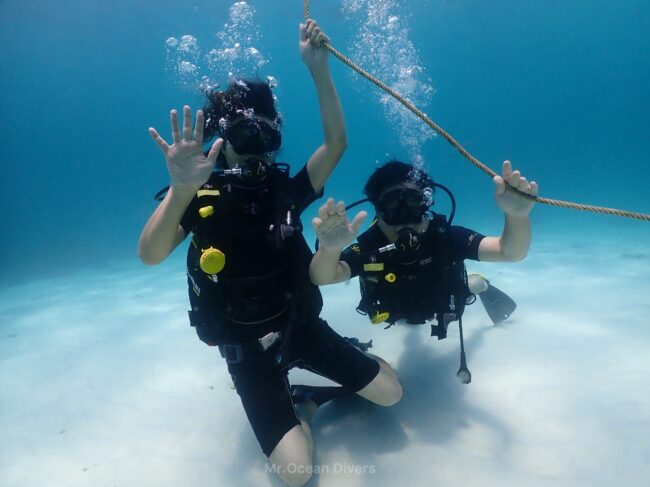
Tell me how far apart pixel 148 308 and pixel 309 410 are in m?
5.88

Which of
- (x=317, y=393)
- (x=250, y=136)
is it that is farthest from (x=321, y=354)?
(x=250, y=136)

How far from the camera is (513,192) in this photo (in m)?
2.50

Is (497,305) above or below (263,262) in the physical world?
above

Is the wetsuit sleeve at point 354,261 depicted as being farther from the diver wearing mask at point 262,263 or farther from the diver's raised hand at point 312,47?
the diver's raised hand at point 312,47

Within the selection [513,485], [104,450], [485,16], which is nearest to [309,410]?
[513,485]

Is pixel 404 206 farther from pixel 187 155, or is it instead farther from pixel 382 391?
pixel 187 155

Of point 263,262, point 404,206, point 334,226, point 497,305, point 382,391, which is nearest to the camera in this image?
point 334,226

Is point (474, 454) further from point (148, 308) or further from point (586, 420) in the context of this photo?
point (148, 308)

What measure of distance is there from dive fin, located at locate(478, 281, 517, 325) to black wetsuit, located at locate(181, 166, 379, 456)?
9.39 feet

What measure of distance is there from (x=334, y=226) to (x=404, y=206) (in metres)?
1.03

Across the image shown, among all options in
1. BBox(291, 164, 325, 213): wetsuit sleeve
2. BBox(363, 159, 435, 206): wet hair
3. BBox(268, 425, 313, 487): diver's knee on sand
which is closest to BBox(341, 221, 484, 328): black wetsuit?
BBox(363, 159, 435, 206): wet hair

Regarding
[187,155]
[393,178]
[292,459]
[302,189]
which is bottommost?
[292,459]

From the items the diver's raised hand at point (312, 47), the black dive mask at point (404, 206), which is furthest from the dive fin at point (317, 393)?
the diver's raised hand at point (312, 47)

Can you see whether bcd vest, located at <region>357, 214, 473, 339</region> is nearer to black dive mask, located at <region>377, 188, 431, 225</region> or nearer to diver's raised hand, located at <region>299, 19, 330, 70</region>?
black dive mask, located at <region>377, 188, 431, 225</region>
